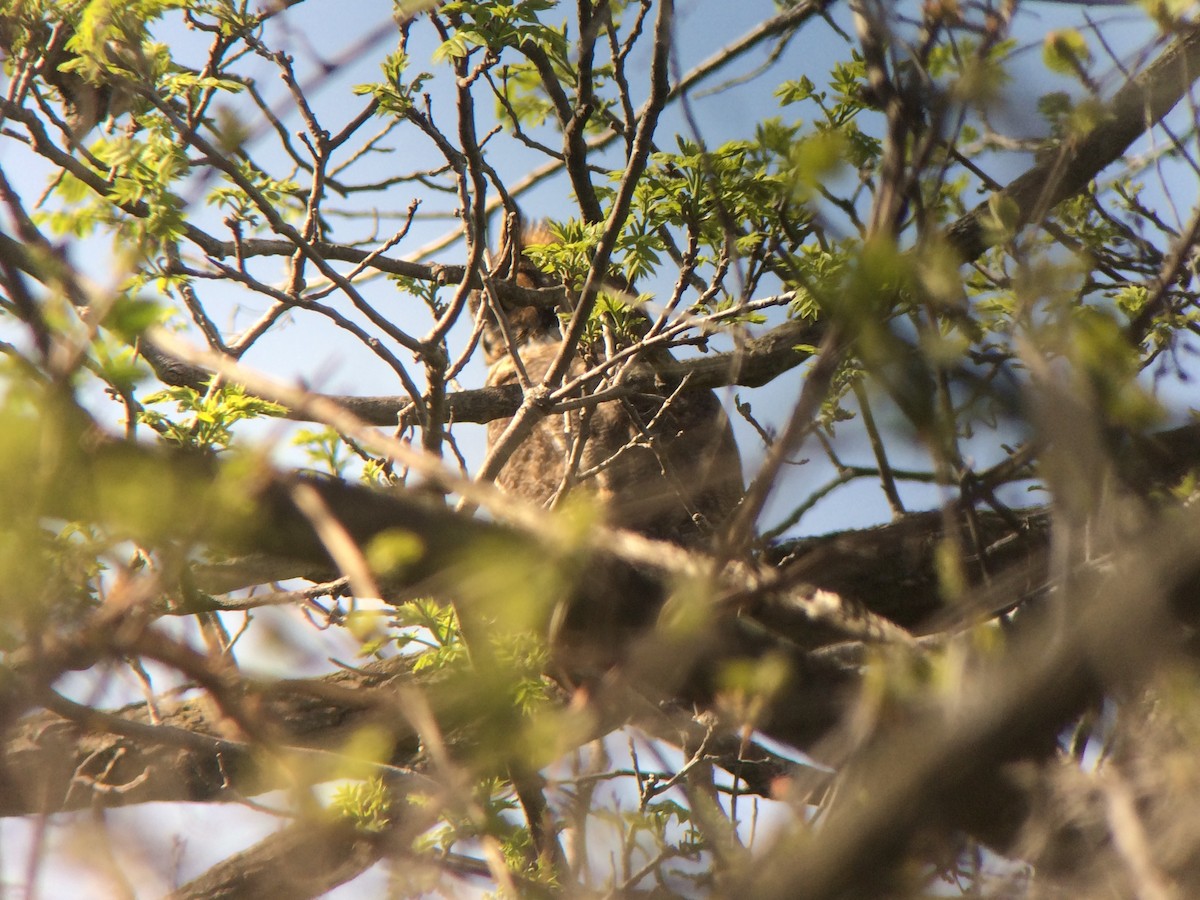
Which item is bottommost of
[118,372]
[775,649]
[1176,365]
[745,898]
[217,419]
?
[745,898]

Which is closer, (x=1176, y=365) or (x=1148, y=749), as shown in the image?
(x=1148, y=749)

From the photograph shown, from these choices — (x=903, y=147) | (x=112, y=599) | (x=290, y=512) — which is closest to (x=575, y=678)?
(x=290, y=512)

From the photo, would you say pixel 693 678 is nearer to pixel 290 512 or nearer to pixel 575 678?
pixel 575 678

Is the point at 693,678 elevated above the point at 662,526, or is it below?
below

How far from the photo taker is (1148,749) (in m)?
1.55

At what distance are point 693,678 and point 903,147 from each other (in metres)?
0.88

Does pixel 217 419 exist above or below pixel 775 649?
above

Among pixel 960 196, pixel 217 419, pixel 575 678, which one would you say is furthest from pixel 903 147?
pixel 960 196

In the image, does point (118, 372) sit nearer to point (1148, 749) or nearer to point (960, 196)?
point (1148, 749)

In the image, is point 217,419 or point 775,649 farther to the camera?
point 217,419

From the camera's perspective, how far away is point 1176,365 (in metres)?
3.03

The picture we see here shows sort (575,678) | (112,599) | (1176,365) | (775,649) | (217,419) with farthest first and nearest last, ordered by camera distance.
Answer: (1176,365) < (217,419) < (575,678) < (775,649) < (112,599)

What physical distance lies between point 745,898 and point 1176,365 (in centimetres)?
268

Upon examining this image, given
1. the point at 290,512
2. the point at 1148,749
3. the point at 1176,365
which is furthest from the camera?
the point at 1176,365
